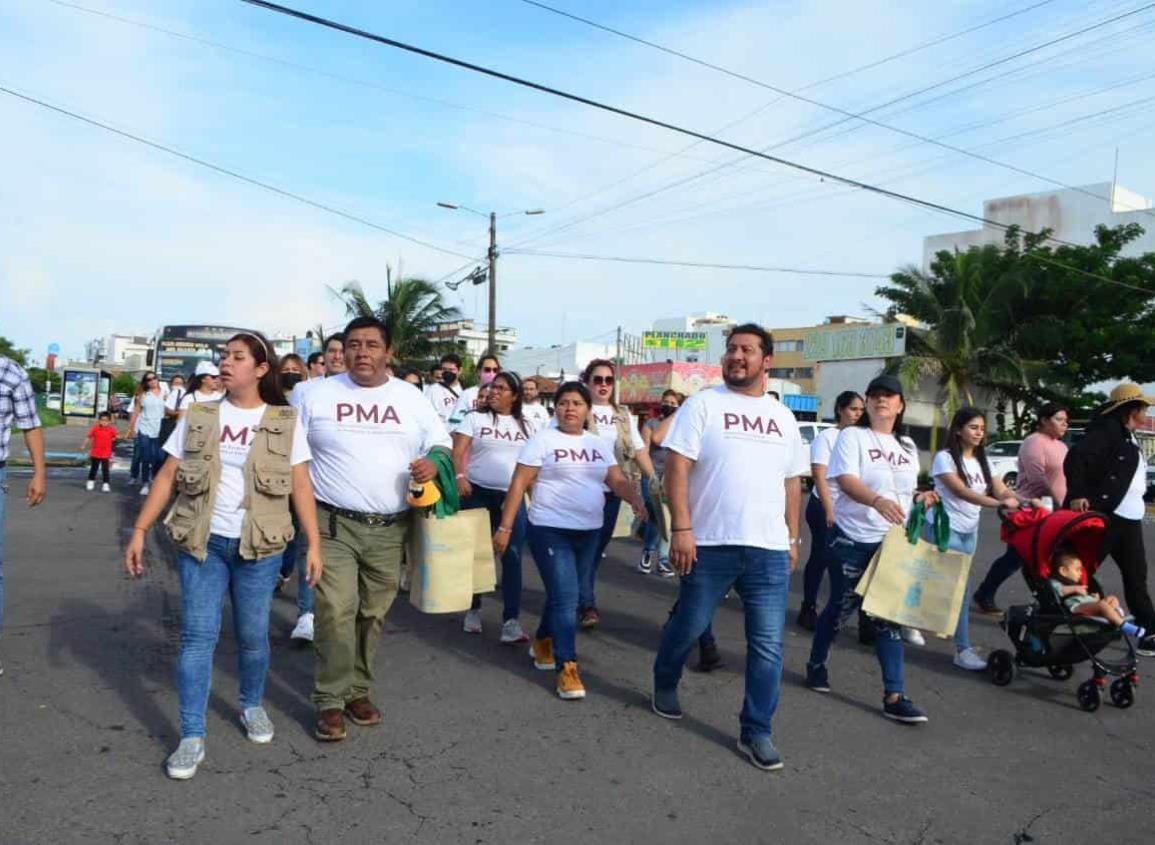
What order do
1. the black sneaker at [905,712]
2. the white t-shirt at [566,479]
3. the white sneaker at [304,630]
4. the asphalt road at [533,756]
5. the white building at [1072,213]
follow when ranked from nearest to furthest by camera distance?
the asphalt road at [533,756]
the black sneaker at [905,712]
the white t-shirt at [566,479]
the white sneaker at [304,630]
the white building at [1072,213]

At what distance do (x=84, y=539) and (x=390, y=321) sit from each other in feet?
76.2

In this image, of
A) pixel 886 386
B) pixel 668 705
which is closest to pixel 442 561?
pixel 668 705

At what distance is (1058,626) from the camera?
570 cm

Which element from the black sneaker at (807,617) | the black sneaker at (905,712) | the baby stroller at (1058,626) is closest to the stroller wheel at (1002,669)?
the baby stroller at (1058,626)

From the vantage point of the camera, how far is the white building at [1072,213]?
47438mm

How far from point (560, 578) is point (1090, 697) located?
3088mm

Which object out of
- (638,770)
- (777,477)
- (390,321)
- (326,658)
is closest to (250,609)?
(326,658)

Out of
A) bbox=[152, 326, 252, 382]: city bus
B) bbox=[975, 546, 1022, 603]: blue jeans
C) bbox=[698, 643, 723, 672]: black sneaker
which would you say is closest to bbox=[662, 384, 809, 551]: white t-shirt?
bbox=[698, 643, 723, 672]: black sneaker

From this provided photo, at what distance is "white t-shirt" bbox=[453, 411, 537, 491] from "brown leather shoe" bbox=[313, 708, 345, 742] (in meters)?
2.44

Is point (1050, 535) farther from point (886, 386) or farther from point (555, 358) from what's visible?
point (555, 358)

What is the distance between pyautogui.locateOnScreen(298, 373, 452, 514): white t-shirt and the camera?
4.54 m

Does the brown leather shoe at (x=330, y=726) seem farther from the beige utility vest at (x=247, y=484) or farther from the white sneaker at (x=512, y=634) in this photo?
the white sneaker at (x=512, y=634)

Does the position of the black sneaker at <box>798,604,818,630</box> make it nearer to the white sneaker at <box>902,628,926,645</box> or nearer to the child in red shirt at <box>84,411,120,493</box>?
the white sneaker at <box>902,628,926,645</box>

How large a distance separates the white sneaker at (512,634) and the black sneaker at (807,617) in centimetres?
226
